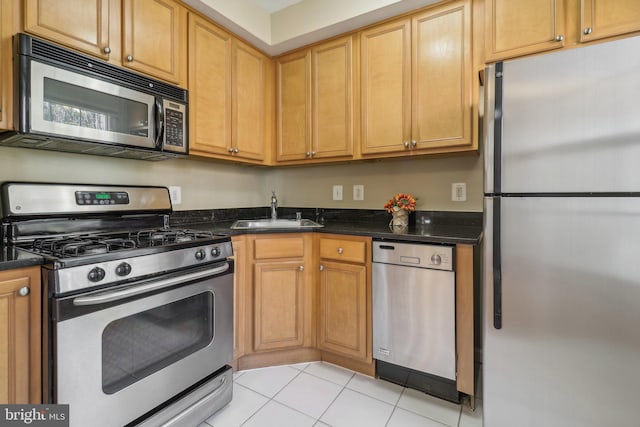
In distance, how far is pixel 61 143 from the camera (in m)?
1.42

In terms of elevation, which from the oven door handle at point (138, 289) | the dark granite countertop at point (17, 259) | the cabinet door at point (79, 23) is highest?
→ the cabinet door at point (79, 23)

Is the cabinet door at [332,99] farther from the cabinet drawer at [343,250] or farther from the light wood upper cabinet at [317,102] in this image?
the cabinet drawer at [343,250]

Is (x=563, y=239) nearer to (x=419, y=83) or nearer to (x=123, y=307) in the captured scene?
(x=419, y=83)

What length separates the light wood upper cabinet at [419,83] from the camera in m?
1.75

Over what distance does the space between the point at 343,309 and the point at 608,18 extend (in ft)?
6.37

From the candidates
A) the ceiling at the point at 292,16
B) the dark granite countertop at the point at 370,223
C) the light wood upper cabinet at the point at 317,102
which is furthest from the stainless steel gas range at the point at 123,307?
the ceiling at the point at 292,16

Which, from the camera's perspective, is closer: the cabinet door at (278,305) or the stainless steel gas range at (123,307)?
the stainless steel gas range at (123,307)

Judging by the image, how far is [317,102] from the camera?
224 cm

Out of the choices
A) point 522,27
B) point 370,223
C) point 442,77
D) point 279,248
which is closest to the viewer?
point 522,27

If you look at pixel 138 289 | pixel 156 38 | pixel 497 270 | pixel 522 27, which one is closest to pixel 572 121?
pixel 497 270

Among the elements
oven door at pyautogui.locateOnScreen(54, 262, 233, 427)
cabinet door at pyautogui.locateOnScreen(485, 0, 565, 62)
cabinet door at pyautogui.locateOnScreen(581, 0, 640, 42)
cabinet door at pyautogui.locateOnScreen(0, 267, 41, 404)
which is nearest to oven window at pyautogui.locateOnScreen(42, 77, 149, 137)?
cabinet door at pyautogui.locateOnScreen(0, 267, 41, 404)

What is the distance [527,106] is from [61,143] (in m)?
2.05

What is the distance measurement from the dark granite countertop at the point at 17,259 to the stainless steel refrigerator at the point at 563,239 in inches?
68.0

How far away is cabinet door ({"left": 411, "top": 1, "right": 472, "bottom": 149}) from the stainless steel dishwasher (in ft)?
2.32
